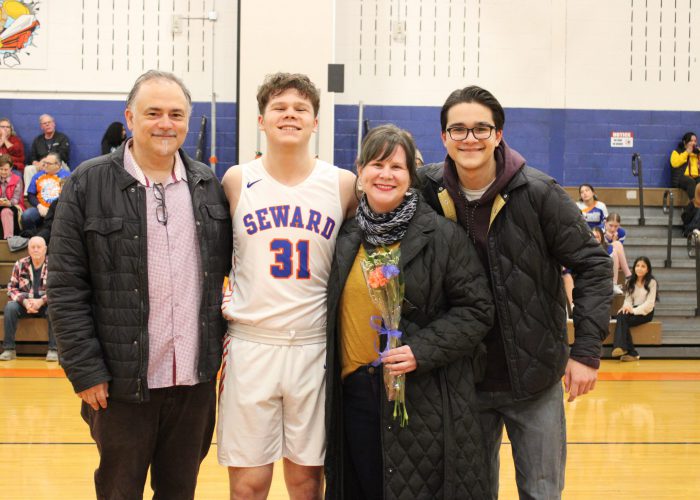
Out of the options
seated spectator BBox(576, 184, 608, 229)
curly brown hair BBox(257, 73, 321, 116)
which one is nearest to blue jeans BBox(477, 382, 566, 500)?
curly brown hair BBox(257, 73, 321, 116)

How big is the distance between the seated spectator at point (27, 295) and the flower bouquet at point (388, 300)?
568 centimetres

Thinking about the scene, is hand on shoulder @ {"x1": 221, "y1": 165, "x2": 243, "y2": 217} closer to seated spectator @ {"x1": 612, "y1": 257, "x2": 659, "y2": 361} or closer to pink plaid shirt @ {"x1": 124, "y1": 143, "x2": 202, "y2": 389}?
pink plaid shirt @ {"x1": 124, "y1": 143, "x2": 202, "y2": 389}

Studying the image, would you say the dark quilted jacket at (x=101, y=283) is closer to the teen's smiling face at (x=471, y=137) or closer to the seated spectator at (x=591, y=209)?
the teen's smiling face at (x=471, y=137)

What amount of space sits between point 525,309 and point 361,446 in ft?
2.30

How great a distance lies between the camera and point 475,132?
8.43ft

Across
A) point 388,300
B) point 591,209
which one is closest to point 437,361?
point 388,300

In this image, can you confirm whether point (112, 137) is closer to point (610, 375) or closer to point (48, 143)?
point (48, 143)

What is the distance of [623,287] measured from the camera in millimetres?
9039

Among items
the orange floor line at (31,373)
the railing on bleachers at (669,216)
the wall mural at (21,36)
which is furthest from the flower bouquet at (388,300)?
the wall mural at (21,36)

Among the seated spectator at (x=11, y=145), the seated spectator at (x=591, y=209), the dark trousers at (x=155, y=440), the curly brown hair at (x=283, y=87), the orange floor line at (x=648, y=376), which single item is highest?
the seated spectator at (x=11, y=145)

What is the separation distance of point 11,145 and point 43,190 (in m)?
1.45

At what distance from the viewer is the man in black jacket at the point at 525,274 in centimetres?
261

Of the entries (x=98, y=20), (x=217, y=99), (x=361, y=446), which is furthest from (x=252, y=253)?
(x=98, y=20)


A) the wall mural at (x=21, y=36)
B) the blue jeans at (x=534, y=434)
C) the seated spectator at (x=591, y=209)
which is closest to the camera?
the blue jeans at (x=534, y=434)
